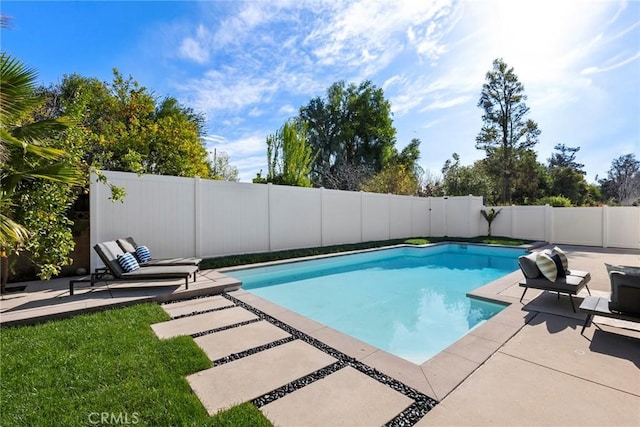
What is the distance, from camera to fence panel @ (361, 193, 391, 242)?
42.7 feet

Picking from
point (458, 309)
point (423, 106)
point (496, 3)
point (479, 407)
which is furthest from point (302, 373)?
point (423, 106)

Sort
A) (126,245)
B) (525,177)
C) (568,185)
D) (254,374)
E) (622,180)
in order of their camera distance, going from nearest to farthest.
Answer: (254,374), (126,245), (525,177), (568,185), (622,180)

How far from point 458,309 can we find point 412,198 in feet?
34.1

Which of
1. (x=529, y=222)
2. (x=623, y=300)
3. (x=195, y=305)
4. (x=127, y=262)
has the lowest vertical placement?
(x=195, y=305)

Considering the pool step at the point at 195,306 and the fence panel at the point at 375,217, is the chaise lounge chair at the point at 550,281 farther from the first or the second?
the fence panel at the point at 375,217

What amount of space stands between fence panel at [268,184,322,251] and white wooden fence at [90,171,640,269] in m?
0.03

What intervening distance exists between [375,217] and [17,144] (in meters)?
11.8

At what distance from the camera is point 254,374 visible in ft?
9.05

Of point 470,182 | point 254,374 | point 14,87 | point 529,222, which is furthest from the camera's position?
point 470,182

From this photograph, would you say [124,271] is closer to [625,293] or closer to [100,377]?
[100,377]

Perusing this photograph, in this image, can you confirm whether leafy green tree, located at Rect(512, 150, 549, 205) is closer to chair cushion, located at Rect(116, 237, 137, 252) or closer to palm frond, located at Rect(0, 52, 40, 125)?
chair cushion, located at Rect(116, 237, 137, 252)

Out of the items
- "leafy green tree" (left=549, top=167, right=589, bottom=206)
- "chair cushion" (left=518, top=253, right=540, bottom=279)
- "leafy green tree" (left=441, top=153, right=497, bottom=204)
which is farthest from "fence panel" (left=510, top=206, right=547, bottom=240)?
"leafy green tree" (left=549, top=167, right=589, bottom=206)

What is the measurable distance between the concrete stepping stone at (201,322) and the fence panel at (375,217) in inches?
358

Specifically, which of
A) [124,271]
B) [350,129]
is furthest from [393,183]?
[124,271]
